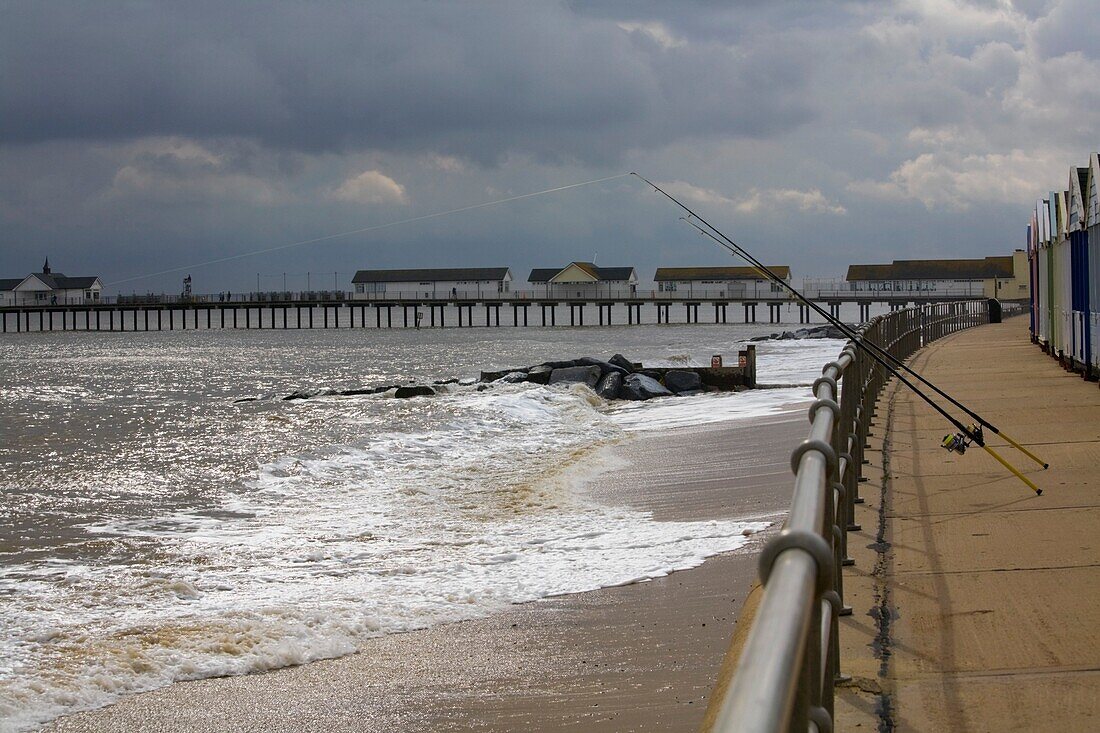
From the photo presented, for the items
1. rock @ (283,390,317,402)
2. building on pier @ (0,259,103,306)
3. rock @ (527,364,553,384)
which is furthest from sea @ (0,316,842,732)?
building on pier @ (0,259,103,306)

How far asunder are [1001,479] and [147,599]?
18.9 feet

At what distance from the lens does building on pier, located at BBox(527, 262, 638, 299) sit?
132 meters

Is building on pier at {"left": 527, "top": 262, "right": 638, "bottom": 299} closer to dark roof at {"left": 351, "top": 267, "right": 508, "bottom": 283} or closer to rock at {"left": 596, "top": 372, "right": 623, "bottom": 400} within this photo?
dark roof at {"left": 351, "top": 267, "right": 508, "bottom": 283}

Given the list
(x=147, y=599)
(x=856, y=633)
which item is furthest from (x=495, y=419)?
(x=856, y=633)

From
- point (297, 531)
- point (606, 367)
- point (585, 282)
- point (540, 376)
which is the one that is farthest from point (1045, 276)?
point (585, 282)

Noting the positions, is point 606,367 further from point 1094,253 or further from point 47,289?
point 47,289

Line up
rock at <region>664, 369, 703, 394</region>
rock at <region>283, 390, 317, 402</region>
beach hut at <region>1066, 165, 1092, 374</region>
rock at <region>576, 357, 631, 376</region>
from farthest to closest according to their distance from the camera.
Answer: rock at <region>283, 390, 317, 402</region>
rock at <region>576, 357, 631, 376</region>
rock at <region>664, 369, 703, 394</region>
beach hut at <region>1066, 165, 1092, 374</region>

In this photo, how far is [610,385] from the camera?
27.0m

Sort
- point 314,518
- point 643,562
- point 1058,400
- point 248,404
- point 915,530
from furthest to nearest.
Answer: point 248,404
point 1058,400
point 314,518
point 643,562
point 915,530

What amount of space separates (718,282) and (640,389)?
102277 millimetres

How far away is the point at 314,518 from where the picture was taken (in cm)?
1125

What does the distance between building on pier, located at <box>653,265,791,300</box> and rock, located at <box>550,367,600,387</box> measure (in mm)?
87852

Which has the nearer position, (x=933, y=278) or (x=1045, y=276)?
(x=1045, y=276)

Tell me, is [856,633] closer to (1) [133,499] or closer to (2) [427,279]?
(1) [133,499]
